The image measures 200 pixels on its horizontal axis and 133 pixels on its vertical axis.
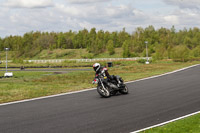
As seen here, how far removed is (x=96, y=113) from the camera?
10.5m

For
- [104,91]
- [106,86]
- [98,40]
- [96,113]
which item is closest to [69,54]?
[98,40]

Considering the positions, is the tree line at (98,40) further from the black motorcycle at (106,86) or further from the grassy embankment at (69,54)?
the black motorcycle at (106,86)

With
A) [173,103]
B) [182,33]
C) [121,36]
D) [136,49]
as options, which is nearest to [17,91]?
[173,103]

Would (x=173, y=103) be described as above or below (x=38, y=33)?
below

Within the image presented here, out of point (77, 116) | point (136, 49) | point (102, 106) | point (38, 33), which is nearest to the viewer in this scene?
point (77, 116)

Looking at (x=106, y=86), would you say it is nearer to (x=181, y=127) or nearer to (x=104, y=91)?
(x=104, y=91)

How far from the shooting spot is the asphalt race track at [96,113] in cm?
865

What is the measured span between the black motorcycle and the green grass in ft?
18.9

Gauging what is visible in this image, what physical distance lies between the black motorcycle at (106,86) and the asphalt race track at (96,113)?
361 mm

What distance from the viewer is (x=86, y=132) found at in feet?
26.6

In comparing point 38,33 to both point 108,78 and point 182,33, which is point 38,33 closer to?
point 182,33

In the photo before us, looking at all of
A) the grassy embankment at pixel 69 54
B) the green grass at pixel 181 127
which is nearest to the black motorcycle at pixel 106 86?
the green grass at pixel 181 127

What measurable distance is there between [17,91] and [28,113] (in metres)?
6.22

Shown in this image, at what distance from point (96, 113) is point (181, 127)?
3474 millimetres
